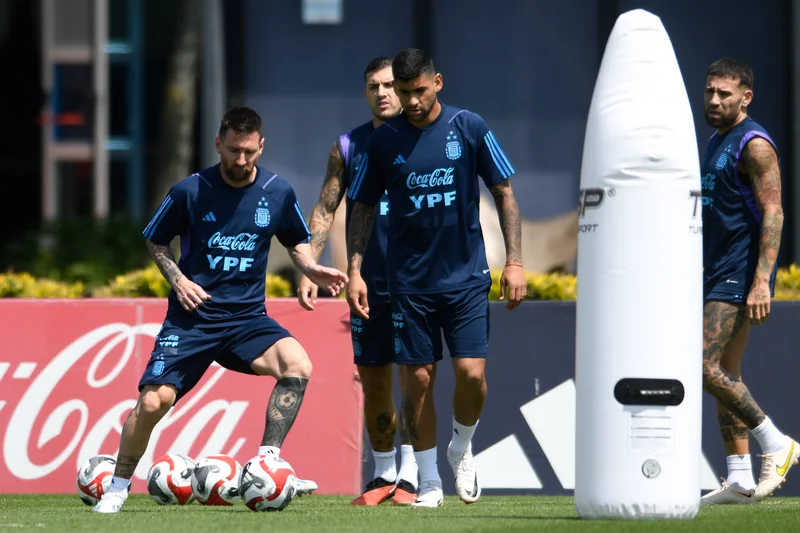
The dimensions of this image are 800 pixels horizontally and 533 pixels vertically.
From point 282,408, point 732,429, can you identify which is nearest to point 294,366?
point 282,408

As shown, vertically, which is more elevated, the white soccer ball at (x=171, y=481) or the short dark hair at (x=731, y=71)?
the short dark hair at (x=731, y=71)

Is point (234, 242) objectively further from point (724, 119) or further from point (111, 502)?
point (724, 119)

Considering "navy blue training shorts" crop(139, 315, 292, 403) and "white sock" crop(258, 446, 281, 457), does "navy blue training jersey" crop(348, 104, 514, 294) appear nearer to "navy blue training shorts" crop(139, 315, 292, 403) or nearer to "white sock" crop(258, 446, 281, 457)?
"navy blue training shorts" crop(139, 315, 292, 403)

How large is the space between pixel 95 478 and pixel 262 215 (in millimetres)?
1672

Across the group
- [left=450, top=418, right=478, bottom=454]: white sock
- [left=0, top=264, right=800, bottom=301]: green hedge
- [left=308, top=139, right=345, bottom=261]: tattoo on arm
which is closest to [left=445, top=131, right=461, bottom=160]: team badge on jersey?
[left=308, top=139, right=345, bottom=261]: tattoo on arm

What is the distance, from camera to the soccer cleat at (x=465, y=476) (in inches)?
291

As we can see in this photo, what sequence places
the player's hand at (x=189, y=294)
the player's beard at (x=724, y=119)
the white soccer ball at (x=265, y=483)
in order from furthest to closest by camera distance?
the player's beard at (x=724, y=119), the player's hand at (x=189, y=294), the white soccer ball at (x=265, y=483)

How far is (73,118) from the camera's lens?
22.7 meters

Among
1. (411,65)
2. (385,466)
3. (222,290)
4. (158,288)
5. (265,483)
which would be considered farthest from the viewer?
(158,288)

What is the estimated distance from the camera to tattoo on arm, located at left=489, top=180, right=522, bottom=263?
7273 mm

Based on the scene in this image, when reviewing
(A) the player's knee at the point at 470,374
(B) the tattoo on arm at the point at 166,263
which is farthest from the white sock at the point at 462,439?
(B) the tattoo on arm at the point at 166,263

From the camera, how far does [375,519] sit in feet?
21.3

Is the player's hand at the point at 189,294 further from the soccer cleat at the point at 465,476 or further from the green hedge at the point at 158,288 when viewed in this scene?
the green hedge at the point at 158,288

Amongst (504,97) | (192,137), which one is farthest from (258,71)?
(192,137)
